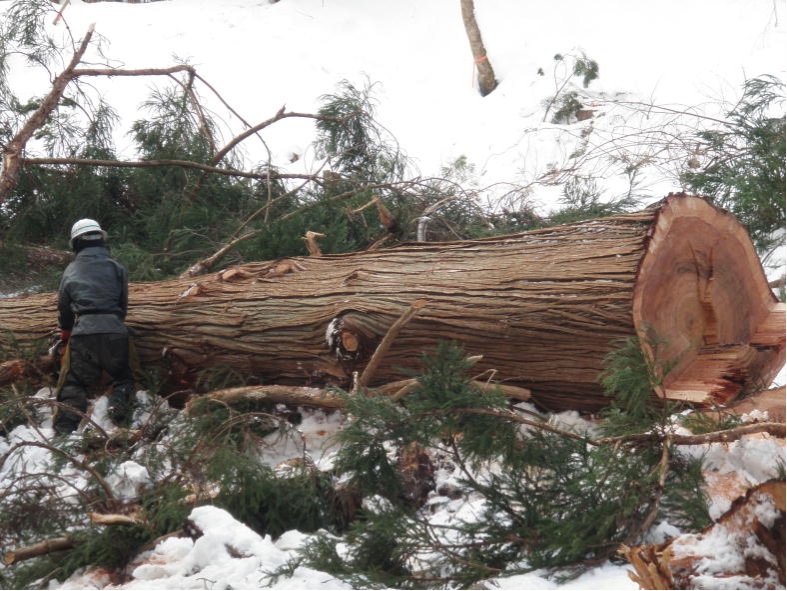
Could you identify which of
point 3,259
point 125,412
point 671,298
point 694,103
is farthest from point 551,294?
point 694,103

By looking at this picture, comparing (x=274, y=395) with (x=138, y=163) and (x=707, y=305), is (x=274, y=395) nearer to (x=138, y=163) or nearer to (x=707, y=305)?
(x=707, y=305)

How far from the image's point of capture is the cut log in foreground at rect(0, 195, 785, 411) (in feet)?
11.7

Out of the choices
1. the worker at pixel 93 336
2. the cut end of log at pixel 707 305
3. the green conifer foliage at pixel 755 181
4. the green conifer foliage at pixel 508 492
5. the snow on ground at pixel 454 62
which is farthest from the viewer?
the snow on ground at pixel 454 62

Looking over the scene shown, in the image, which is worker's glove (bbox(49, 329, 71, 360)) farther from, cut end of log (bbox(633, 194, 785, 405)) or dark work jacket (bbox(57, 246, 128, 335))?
cut end of log (bbox(633, 194, 785, 405))

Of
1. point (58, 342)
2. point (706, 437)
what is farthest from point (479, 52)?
point (706, 437)

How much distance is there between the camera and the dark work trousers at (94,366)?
4496 mm

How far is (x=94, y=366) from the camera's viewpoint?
4.55 meters

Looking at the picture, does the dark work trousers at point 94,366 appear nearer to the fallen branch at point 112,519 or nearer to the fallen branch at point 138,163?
the fallen branch at point 112,519

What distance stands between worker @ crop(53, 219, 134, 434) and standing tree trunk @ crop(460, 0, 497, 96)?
6.70m

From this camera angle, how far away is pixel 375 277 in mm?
4082

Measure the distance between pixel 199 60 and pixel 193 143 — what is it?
5573 millimetres

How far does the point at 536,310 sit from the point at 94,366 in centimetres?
219

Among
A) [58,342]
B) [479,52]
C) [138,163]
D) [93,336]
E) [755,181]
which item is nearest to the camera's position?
[93,336]

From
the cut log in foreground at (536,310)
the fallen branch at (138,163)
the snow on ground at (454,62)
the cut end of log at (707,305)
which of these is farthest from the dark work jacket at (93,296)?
the snow on ground at (454,62)
